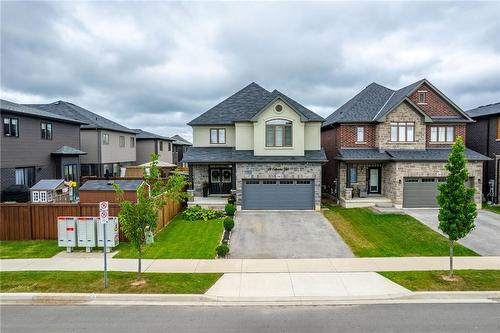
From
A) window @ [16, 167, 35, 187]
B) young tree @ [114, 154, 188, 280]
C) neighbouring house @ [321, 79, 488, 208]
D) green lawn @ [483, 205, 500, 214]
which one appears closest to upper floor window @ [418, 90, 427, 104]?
neighbouring house @ [321, 79, 488, 208]

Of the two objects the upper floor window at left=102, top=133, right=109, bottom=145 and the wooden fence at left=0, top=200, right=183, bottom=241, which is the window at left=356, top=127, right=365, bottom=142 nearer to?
the wooden fence at left=0, top=200, right=183, bottom=241

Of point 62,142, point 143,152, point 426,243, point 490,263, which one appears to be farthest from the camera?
point 143,152

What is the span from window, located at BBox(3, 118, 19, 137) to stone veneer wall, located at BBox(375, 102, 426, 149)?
85.6 feet

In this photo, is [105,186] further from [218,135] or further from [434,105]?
[434,105]

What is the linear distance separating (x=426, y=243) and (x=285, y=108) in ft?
43.5

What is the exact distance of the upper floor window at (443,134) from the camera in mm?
27000

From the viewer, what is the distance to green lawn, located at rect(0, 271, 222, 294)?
1079cm

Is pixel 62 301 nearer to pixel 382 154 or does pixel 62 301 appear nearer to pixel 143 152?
pixel 382 154

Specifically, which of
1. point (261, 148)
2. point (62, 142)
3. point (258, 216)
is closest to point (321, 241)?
point (258, 216)

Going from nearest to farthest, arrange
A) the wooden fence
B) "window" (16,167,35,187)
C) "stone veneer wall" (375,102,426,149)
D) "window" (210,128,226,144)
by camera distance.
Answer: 1. the wooden fence
2. "window" (16,167,35,187)
3. "stone veneer wall" (375,102,426,149)
4. "window" (210,128,226,144)

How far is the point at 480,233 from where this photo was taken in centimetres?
1811

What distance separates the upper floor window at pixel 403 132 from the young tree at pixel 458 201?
15.0 metres

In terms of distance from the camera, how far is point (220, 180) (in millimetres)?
27766

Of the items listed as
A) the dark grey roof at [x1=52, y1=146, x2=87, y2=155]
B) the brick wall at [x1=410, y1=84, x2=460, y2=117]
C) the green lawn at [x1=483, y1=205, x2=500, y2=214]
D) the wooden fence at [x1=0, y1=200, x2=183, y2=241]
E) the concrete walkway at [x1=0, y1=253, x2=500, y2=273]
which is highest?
the brick wall at [x1=410, y1=84, x2=460, y2=117]
